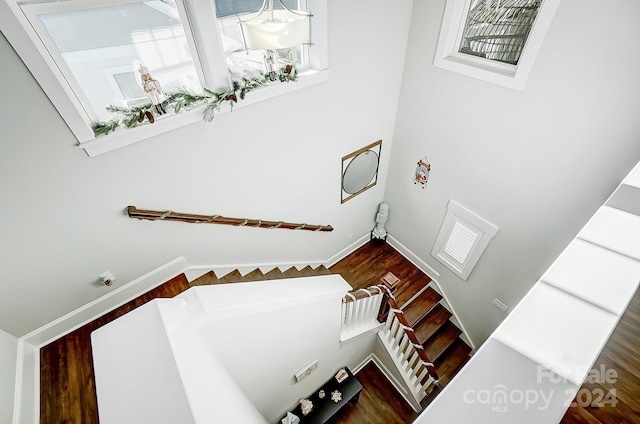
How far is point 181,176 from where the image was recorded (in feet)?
9.02

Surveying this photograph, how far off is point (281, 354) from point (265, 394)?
27.5 inches

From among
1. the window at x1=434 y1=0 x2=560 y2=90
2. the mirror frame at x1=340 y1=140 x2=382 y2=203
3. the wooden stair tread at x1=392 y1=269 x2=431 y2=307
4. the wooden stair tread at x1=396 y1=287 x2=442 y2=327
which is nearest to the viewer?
the window at x1=434 y1=0 x2=560 y2=90

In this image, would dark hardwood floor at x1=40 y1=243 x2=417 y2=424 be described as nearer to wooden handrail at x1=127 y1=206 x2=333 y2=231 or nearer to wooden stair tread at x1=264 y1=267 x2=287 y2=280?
wooden stair tread at x1=264 y1=267 x2=287 y2=280

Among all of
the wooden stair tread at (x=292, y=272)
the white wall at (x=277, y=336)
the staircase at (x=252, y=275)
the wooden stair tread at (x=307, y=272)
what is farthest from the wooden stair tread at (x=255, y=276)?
the wooden stair tread at (x=307, y=272)

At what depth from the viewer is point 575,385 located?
Result: 88 cm

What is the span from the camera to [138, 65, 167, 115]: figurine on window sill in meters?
2.18

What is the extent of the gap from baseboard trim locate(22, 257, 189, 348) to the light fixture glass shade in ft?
7.49

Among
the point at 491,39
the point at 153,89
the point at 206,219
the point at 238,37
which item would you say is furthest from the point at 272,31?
the point at 491,39

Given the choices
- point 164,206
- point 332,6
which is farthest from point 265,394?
point 332,6

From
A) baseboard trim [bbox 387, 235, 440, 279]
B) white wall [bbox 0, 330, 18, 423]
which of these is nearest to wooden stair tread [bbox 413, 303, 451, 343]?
baseboard trim [bbox 387, 235, 440, 279]

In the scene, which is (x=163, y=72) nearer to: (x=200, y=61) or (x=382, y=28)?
(x=200, y=61)

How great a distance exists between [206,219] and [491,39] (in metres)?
3.54

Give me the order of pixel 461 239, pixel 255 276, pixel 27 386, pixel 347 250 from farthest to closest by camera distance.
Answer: pixel 347 250 < pixel 461 239 < pixel 255 276 < pixel 27 386

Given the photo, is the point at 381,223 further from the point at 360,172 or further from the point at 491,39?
the point at 491,39
